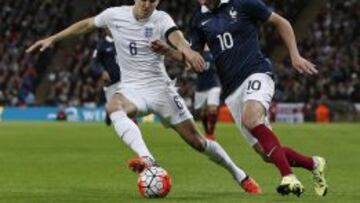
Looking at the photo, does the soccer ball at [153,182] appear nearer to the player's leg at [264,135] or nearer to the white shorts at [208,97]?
the player's leg at [264,135]

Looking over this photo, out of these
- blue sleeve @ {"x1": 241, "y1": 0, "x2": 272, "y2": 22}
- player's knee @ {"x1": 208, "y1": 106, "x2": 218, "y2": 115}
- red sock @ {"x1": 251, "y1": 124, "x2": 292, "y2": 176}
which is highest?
blue sleeve @ {"x1": 241, "y1": 0, "x2": 272, "y2": 22}

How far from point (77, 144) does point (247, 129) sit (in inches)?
465


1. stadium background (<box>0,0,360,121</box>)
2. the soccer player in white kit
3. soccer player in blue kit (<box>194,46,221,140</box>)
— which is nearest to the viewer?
the soccer player in white kit

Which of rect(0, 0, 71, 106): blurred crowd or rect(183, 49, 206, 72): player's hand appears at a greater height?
rect(183, 49, 206, 72): player's hand

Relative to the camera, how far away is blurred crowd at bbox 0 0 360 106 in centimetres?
3888

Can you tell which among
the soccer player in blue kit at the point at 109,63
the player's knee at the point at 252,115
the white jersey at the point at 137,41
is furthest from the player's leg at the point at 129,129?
the soccer player in blue kit at the point at 109,63

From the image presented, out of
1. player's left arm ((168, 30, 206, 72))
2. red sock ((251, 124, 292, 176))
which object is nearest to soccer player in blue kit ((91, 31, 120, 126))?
player's left arm ((168, 30, 206, 72))

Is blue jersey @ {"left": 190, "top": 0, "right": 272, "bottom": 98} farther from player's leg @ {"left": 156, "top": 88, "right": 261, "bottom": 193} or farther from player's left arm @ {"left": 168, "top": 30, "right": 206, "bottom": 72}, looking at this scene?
player's leg @ {"left": 156, "top": 88, "right": 261, "bottom": 193}

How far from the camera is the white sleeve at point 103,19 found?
11086mm

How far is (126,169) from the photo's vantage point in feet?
48.5

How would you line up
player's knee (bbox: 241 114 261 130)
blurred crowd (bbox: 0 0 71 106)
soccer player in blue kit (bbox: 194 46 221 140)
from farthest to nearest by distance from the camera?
blurred crowd (bbox: 0 0 71 106)
soccer player in blue kit (bbox: 194 46 221 140)
player's knee (bbox: 241 114 261 130)

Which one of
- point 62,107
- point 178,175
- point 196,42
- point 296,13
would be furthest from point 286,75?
point 196,42

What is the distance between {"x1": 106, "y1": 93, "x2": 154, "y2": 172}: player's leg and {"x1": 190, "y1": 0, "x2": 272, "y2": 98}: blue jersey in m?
1.11

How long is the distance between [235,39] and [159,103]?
48.8 inches
